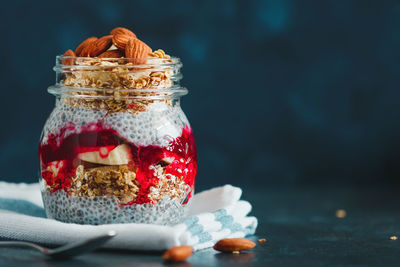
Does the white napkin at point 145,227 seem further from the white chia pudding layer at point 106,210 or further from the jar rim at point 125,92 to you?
the jar rim at point 125,92

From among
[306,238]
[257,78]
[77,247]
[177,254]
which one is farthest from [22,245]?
[257,78]

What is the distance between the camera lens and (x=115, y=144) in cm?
102

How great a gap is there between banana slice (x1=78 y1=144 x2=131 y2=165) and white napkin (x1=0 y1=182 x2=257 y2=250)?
0.32 ft

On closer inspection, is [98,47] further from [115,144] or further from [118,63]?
[115,144]

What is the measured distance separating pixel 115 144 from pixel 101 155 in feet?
0.09

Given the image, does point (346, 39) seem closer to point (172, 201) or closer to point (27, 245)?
point (172, 201)

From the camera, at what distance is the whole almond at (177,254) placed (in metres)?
0.92

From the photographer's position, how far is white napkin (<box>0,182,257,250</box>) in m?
0.98

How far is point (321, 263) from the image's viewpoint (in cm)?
97

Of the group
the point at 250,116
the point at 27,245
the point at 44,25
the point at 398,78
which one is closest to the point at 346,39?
the point at 398,78

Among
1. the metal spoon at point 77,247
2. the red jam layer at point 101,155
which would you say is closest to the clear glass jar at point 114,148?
the red jam layer at point 101,155

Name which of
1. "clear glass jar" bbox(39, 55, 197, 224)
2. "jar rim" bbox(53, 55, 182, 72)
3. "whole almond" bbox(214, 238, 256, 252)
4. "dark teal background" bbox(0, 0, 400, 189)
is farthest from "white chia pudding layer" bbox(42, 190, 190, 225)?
"dark teal background" bbox(0, 0, 400, 189)

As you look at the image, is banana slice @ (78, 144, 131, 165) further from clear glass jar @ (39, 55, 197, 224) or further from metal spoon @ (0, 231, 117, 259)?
metal spoon @ (0, 231, 117, 259)

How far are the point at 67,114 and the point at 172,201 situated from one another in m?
0.22
